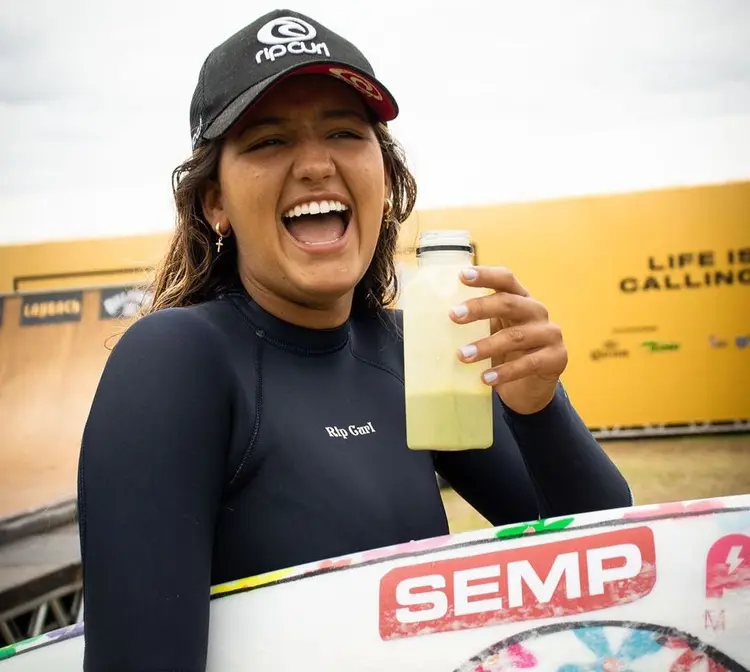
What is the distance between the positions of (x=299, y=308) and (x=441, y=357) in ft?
0.86

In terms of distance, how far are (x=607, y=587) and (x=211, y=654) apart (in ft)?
1.46

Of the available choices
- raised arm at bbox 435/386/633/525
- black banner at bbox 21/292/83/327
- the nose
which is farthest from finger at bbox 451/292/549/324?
black banner at bbox 21/292/83/327

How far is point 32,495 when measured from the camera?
3.00 m

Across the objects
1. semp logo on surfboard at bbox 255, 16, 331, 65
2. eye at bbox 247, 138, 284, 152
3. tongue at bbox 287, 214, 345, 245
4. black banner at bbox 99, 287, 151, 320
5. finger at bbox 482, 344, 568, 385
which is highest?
black banner at bbox 99, 287, 151, 320

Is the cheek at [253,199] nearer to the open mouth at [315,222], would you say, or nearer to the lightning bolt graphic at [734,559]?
the open mouth at [315,222]

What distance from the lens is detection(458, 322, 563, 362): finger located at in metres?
0.87

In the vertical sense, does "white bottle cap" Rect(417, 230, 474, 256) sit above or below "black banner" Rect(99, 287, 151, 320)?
below

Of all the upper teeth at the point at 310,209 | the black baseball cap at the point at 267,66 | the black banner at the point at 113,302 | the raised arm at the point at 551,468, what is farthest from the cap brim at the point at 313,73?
the black banner at the point at 113,302

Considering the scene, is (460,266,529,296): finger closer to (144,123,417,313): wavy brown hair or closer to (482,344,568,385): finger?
(482,344,568,385): finger

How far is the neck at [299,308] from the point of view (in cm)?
107

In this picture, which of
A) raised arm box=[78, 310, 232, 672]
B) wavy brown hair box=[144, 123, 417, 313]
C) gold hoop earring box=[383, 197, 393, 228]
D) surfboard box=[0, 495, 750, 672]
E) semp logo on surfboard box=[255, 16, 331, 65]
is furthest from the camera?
gold hoop earring box=[383, 197, 393, 228]

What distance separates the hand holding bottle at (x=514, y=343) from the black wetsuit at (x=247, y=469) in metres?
0.05

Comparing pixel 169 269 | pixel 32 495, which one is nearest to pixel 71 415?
pixel 32 495

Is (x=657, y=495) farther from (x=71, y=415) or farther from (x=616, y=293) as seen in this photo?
(x=71, y=415)
